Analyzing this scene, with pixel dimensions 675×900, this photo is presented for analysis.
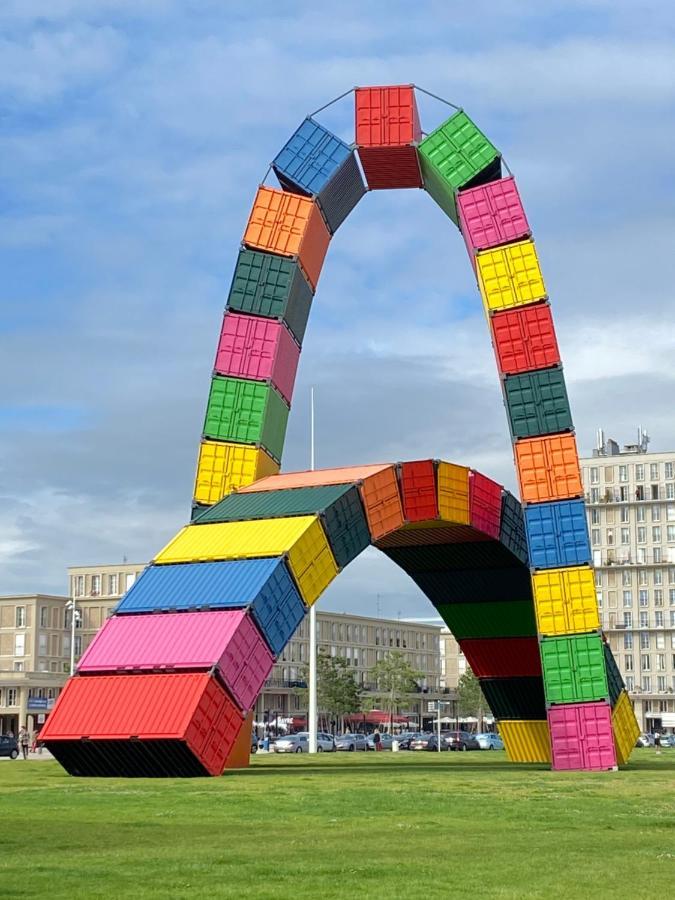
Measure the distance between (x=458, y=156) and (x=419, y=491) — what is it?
1398cm

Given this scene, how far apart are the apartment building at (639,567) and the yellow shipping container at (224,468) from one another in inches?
4954

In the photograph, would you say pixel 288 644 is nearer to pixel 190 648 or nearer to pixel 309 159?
pixel 309 159

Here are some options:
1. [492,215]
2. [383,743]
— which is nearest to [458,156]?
[492,215]

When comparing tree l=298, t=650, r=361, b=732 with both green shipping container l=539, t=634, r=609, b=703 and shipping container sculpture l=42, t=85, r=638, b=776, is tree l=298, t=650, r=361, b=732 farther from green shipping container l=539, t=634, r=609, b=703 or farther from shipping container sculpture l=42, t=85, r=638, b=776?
green shipping container l=539, t=634, r=609, b=703

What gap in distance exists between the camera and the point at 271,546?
141 feet

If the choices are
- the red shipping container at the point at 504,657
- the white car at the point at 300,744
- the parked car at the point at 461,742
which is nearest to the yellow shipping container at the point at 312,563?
the red shipping container at the point at 504,657

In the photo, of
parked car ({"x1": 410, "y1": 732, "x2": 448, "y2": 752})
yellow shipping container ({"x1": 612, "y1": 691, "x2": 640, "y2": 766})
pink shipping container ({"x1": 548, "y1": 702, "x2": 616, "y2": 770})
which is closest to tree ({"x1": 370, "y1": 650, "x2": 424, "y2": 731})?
parked car ({"x1": 410, "y1": 732, "x2": 448, "y2": 752})

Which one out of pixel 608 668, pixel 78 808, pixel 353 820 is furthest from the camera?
pixel 608 668

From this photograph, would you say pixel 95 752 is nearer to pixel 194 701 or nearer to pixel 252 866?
pixel 194 701

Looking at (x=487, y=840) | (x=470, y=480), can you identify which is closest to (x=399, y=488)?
(x=470, y=480)

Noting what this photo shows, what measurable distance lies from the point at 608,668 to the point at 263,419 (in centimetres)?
1596

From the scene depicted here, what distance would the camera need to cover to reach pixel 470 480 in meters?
50.6

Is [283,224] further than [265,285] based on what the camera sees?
Yes

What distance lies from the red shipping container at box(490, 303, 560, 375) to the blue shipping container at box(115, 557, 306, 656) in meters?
13.5
